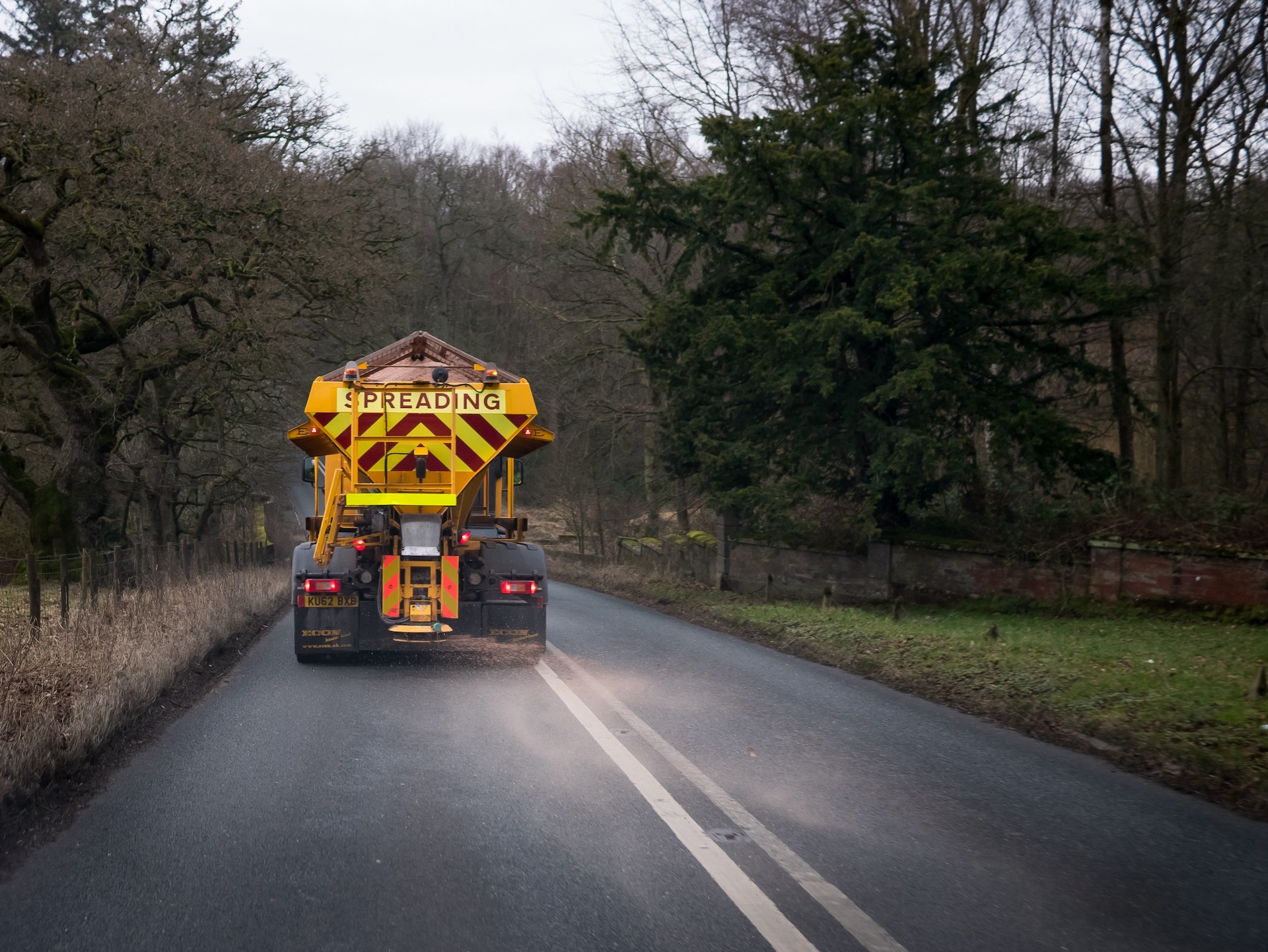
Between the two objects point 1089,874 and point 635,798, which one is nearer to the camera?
point 1089,874

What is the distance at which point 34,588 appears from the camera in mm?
9812

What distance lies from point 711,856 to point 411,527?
6776mm

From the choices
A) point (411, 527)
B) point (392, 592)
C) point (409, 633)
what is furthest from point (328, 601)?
point (411, 527)

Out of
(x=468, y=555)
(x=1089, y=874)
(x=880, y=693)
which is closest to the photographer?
(x=1089, y=874)

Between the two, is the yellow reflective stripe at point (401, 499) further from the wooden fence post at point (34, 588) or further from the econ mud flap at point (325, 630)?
the wooden fence post at point (34, 588)

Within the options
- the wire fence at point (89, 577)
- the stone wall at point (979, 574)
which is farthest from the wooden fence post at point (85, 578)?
the stone wall at point (979, 574)

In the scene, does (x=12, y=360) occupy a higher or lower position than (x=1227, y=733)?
higher

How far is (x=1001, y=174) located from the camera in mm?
19922

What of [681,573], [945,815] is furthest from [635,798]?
[681,573]

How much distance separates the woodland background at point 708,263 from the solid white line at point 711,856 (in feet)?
34.4

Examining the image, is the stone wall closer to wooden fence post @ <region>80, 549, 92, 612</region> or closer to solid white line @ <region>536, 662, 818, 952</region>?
solid white line @ <region>536, 662, 818, 952</region>

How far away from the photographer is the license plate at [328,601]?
11.0 metres

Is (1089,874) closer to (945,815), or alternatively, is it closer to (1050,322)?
(945,815)

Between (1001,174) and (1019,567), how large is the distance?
7.66 metres
